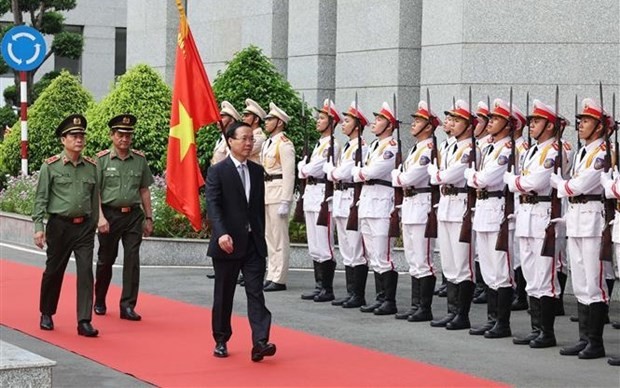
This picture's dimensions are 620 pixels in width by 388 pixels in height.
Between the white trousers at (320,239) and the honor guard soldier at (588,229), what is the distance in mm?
4036

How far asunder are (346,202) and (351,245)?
441mm

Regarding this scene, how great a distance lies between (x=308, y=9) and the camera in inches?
900

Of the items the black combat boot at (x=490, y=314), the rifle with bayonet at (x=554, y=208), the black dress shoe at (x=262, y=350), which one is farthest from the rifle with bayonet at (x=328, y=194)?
the black dress shoe at (x=262, y=350)

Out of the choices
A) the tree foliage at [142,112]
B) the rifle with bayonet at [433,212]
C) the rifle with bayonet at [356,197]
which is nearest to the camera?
the rifle with bayonet at [433,212]

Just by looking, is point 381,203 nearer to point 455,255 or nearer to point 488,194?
point 455,255

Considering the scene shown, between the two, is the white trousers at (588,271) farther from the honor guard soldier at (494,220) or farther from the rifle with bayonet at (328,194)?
the rifle with bayonet at (328,194)

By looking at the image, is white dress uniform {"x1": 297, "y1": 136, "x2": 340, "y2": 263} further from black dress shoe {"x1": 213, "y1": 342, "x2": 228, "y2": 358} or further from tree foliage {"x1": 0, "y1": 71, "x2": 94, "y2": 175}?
tree foliage {"x1": 0, "y1": 71, "x2": 94, "y2": 175}

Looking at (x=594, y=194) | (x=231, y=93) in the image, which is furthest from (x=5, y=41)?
(x=594, y=194)

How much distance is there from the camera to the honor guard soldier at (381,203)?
14.2 metres

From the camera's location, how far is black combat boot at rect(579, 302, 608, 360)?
11578mm

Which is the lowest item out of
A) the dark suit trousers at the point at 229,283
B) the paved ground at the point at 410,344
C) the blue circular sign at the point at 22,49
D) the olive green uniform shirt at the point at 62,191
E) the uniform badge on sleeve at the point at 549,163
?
the paved ground at the point at 410,344

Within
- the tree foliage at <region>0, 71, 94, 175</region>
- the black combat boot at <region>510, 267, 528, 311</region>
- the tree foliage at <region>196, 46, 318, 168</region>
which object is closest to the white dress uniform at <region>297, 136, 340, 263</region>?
the black combat boot at <region>510, 267, 528, 311</region>

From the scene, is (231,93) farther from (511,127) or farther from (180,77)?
(511,127)

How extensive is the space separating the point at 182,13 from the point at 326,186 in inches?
99.1
